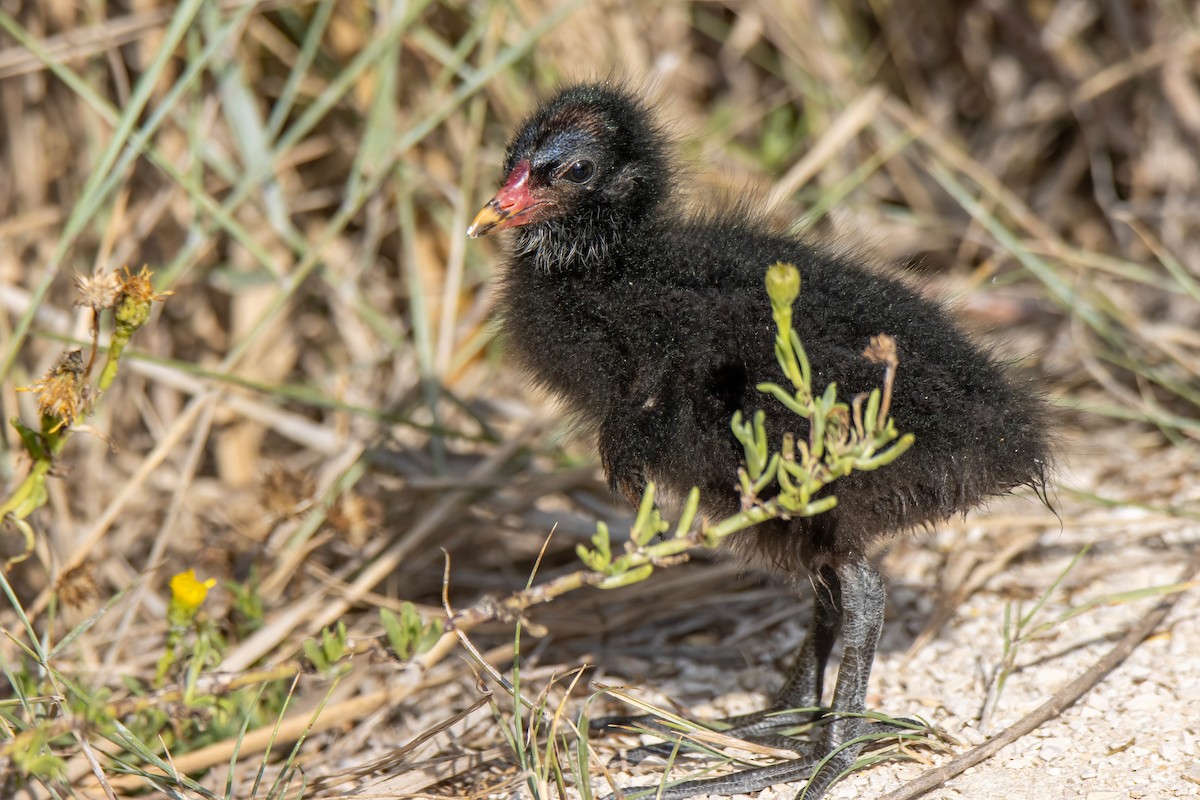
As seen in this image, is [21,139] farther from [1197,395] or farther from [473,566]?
[1197,395]

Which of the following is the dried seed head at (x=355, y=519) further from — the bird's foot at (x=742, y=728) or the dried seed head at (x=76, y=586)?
the bird's foot at (x=742, y=728)

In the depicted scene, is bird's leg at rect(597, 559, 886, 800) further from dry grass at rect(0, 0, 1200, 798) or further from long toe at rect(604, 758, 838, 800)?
dry grass at rect(0, 0, 1200, 798)

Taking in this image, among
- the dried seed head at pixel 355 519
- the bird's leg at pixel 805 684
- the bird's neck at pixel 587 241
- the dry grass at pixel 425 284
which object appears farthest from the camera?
the dried seed head at pixel 355 519

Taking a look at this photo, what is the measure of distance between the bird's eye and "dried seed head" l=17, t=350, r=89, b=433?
3.00 feet

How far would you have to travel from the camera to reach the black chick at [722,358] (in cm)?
193

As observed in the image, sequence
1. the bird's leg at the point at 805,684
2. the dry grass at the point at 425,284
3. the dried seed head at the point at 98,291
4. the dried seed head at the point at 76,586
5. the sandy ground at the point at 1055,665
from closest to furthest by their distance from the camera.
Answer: the dried seed head at the point at 98,291
the sandy ground at the point at 1055,665
the bird's leg at the point at 805,684
the dried seed head at the point at 76,586
the dry grass at the point at 425,284

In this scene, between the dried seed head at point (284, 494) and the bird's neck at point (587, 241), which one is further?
the dried seed head at point (284, 494)

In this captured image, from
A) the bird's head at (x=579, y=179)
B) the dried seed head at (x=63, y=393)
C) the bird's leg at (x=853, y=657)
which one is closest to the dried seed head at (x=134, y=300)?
the dried seed head at (x=63, y=393)

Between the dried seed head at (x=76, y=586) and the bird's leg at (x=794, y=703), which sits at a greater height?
the bird's leg at (x=794, y=703)

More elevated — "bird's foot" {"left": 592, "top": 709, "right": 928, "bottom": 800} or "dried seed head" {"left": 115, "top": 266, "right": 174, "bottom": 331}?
"dried seed head" {"left": 115, "top": 266, "right": 174, "bottom": 331}

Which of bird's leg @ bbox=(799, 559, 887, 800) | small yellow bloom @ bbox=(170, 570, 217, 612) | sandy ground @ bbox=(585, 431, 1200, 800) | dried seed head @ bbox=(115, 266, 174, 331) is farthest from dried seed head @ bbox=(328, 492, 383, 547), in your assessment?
bird's leg @ bbox=(799, 559, 887, 800)

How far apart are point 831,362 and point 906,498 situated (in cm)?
27

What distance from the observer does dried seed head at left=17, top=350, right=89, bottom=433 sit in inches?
76.9

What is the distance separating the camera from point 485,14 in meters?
3.22
